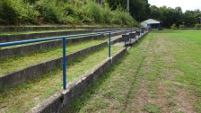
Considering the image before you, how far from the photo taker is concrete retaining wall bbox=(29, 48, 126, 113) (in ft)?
10.0

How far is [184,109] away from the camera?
12.6 ft

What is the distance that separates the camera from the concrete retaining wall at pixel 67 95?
305 cm

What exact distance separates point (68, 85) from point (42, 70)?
0.89 m

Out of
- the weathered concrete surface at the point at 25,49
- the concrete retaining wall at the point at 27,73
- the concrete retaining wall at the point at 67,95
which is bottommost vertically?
the concrete retaining wall at the point at 67,95

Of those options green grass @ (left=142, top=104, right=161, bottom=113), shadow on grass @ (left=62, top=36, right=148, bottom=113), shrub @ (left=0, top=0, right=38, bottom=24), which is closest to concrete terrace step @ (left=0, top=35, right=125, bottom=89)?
shadow on grass @ (left=62, top=36, right=148, bottom=113)

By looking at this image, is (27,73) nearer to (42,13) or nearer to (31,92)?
(31,92)

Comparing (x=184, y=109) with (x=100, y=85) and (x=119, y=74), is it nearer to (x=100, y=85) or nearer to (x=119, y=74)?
(x=100, y=85)

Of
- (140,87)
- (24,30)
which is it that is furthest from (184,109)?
(24,30)

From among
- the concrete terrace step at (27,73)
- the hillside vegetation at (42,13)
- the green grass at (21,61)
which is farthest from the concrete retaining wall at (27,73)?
the hillside vegetation at (42,13)

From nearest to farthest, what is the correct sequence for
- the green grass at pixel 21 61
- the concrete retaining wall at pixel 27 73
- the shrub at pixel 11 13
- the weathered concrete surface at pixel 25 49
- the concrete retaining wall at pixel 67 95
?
the concrete retaining wall at pixel 67 95 → the concrete retaining wall at pixel 27 73 → the green grass at pixel 21 61 → the weathered concrete surface at pixel 25 49 → the shrub at pixel 11 13

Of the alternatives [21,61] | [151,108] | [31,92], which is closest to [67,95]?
[31,92]

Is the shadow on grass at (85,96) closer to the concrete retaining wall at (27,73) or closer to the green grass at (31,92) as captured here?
the green grass at (31,92)

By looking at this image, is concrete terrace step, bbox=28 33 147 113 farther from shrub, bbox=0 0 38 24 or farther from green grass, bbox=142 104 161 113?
shrub, bbox=0 0 38 24

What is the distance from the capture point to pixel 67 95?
367 cm
